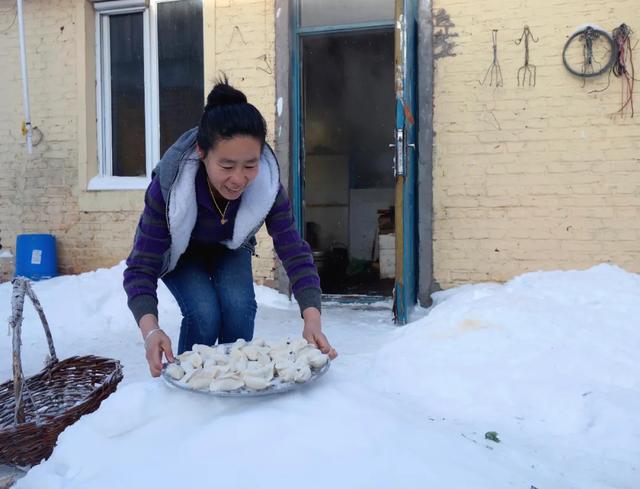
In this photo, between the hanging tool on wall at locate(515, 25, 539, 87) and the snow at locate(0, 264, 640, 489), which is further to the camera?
the hanging tool on wall at locate(515, 25, 539, 87)

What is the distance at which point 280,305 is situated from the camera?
16.7 feet

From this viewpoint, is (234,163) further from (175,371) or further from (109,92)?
(109,92)

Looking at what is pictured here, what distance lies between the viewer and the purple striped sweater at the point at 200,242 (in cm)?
195

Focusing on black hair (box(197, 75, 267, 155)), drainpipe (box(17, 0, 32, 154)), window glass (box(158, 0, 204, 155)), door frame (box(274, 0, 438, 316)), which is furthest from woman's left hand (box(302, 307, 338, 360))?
drainpipe (box(17, 0, 32, 154))

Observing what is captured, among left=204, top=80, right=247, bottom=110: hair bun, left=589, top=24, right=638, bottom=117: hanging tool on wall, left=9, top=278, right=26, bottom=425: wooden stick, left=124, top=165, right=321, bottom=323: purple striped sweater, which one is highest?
left=589, top=24, right=638, bottom=117: hanging tool on wall

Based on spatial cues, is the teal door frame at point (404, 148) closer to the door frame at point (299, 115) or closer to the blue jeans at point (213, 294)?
the door frame at point (299, 115)

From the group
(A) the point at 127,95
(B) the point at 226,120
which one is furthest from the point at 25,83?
(B) the point at 226,120

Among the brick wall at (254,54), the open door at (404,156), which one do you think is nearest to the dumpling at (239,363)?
the open door at (404,156)

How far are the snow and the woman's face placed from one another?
0.74 metres

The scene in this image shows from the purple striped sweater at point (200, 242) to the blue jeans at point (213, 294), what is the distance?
110mm

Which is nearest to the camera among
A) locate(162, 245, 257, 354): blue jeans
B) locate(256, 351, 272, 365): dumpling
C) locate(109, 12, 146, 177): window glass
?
locate(256, 351, 272, 365): dumpling

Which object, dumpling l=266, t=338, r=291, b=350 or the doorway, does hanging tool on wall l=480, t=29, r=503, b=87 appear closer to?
dumpling l=266, t=338, r=291, b=350

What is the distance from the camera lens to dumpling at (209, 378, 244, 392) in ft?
5.30

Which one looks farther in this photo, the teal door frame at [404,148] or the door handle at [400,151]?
the teal door frame at [404,148]
